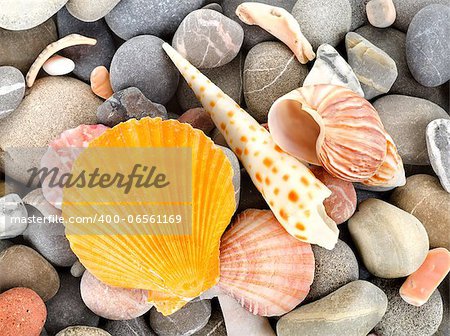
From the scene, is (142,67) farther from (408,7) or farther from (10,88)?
(408,7)

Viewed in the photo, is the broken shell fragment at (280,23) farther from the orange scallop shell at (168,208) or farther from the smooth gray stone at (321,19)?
the orange scallop shell at (168,208)

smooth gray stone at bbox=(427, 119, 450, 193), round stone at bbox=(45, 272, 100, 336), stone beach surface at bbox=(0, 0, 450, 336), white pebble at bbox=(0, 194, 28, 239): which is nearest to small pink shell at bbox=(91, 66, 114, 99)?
stone beach surface at bbox=(0, 0, 450, 336)

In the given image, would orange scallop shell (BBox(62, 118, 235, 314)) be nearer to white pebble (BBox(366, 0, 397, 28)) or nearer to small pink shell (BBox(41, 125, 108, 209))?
small pink shell (BBox(41, 125, 108, 209))

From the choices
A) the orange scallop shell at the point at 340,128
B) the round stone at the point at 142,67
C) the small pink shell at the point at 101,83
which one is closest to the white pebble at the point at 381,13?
the orange scallop shell at the point at 340,128

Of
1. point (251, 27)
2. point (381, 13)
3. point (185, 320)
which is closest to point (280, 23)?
point (251, 27)

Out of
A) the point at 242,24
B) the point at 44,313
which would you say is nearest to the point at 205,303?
the point at 44,313
